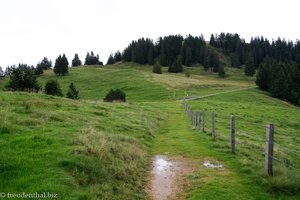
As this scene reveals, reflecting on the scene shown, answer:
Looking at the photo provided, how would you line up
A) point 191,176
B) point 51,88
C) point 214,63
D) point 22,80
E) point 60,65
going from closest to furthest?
point 191,176 < point 22,80 < point 51,88 < point 60,65 < point 214,63

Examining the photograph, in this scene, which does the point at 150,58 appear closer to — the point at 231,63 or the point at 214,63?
the point at 214,63

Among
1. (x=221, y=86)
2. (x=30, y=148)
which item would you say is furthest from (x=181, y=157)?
(x=221, y=86)

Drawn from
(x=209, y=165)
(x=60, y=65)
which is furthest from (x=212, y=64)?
(x=209, y=165)

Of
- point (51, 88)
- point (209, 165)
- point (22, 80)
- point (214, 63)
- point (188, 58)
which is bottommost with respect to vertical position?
point (51, 88)

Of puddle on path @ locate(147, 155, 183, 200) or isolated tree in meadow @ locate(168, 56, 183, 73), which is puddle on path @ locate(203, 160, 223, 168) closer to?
puddle on path @ locate(147, 155, 183, 200)

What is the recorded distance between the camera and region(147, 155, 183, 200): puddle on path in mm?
10586

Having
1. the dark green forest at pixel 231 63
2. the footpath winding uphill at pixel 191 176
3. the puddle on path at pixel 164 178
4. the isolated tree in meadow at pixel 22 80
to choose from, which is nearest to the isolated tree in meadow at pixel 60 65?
the dark green forest at pixel 231 63

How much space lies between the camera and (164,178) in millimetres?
12383

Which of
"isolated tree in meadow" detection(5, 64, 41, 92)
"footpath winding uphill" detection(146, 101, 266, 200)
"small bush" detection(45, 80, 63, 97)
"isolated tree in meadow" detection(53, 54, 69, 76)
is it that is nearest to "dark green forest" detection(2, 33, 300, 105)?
"isolated tree in meadow" detection(53, 54, 69, 76)

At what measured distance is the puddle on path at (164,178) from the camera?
1059cm

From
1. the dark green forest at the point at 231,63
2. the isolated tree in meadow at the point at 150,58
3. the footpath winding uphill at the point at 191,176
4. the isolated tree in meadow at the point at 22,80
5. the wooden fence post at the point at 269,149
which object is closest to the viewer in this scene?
the footpath winding uphill at the point at 191,176

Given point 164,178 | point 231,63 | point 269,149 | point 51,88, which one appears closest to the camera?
point 269,149

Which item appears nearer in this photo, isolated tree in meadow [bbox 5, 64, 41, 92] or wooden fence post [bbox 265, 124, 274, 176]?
wooden fence post [bbox 265, 124, 274, 176]

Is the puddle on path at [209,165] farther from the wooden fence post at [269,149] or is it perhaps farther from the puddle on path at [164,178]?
the wooden fence post at [269,149]
